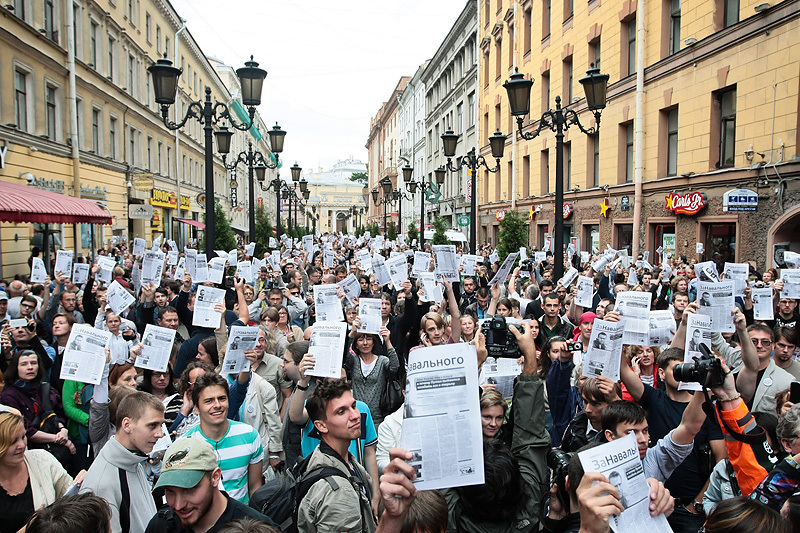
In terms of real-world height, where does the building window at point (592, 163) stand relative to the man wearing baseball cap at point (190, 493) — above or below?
above

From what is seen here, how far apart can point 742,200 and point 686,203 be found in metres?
2.55

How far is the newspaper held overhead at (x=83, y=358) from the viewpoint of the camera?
5039 mm

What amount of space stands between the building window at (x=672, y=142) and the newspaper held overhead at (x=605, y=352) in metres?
16.4

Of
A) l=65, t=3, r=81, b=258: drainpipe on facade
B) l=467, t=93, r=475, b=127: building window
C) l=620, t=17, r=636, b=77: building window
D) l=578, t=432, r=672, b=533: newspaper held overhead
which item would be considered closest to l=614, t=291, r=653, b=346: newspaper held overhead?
l=578, t=432, r=672, b=533: newspaper held overhead

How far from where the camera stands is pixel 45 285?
10172mm

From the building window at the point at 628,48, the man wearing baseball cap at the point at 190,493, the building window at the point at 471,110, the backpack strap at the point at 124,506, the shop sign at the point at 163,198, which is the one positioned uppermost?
the building window at the point at 471,110

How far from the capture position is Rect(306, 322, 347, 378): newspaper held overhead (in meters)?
4.59

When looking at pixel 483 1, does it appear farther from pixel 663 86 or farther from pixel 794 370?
pixel 794 370

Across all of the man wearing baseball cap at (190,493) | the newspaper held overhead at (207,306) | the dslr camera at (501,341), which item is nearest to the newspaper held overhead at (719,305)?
the dslr camera at (501,341)

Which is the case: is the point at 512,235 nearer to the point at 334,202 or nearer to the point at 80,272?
the point at 80,272

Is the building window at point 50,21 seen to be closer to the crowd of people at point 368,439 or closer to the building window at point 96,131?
the building window at point 96,131

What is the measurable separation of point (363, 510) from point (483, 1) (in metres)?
41.6

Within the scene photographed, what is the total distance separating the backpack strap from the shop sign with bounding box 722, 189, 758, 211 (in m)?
15.5

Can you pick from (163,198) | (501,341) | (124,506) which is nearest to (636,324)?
(501,341)
